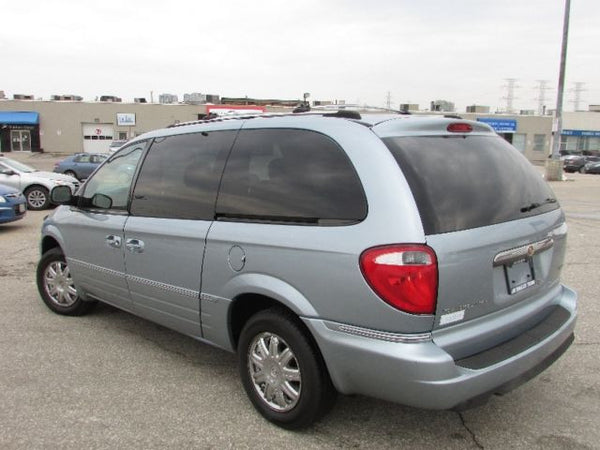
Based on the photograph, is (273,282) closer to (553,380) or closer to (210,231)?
(210,231)

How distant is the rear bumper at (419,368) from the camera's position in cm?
255

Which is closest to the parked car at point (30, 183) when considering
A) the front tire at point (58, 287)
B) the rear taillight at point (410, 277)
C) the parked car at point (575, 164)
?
the front tire at point (58, 287)

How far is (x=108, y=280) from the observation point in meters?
4.35

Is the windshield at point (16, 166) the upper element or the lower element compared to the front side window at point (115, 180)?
lower

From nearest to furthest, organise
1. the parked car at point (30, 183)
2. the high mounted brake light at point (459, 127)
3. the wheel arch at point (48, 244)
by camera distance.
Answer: the high mounted brake light at point (459, 127) → the wheel arch at point (48, 244) → the parked car at point (30, 183)

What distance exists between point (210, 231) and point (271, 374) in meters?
0.94

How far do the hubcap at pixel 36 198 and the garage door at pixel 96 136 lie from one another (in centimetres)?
3954

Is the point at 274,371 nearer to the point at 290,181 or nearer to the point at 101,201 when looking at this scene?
the point at 290,181

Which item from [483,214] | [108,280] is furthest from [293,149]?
[108,280]

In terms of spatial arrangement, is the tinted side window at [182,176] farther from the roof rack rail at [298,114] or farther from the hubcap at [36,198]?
the hubcap at [36,198]

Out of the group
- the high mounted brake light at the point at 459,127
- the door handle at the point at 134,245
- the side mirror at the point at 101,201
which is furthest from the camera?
the side mirror at the point at 101,201

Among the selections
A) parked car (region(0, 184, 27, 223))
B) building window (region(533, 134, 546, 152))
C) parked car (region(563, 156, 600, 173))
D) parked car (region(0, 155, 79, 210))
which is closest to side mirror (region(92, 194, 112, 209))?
parked car (region(0, 184, 27, 223))

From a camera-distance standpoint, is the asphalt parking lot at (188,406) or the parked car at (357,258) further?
the asphalt parking lot at (188,406)

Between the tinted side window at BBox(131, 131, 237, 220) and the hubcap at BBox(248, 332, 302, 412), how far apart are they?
870 mm
